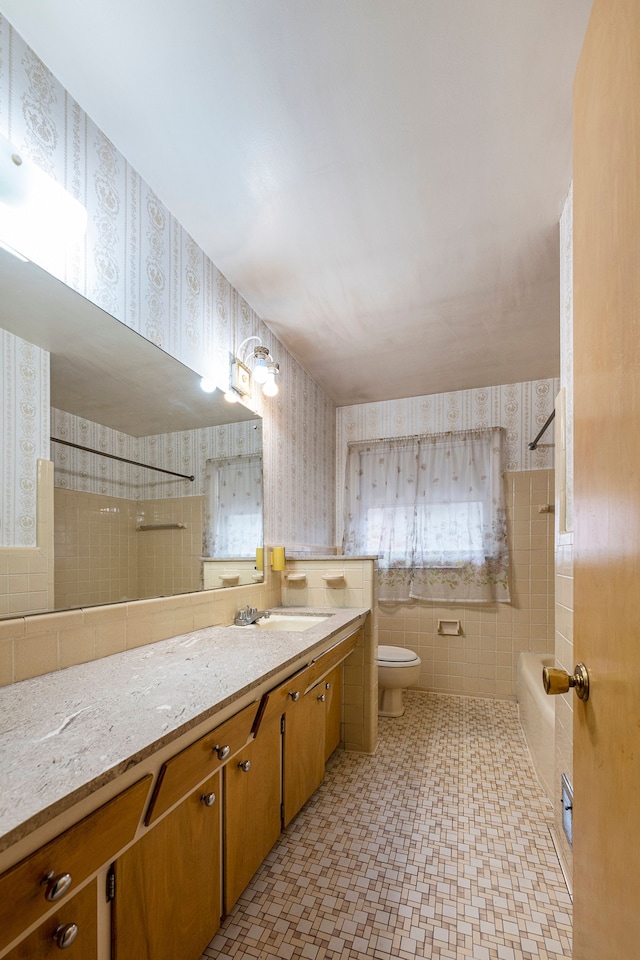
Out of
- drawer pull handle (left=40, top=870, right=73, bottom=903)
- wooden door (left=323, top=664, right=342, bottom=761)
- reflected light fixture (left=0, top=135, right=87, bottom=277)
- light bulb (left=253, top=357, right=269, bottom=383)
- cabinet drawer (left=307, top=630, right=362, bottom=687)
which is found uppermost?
reflected light fixture (left=0, top=135, right=87, bottom=277)

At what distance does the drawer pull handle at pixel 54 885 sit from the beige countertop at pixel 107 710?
0.10 metres

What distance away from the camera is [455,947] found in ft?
4.27

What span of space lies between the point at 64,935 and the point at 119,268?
1.77m

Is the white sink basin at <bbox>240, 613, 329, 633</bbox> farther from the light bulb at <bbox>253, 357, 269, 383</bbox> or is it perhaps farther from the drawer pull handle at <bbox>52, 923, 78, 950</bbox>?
the drawer pull handle at <bbox>52, 923, 78, 950</bbox>

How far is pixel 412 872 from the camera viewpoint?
160 centimetres

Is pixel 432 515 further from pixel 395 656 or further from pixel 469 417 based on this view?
pixel 395 656

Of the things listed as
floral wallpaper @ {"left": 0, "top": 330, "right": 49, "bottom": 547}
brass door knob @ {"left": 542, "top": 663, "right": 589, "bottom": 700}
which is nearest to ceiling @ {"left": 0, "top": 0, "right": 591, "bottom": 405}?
floral wallpaper @ {"left": 0, "top": 330, "right": 49, "bottom": 547}

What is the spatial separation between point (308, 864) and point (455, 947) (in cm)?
55

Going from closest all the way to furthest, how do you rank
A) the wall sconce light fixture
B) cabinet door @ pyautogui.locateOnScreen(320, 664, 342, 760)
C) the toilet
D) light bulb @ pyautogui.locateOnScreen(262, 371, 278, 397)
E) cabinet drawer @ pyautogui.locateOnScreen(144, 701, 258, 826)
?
cabinet drawer @ pyautogui.locateOnScreen(144, 701, 258, 826) → cabinet door @ pyautogui.locateOnScreen(320, 664, 342, 760) → the wall sconce light fixture → light bulb @ pyautogui.locateOnScreen(262, 371, 278, 397) → the toilet

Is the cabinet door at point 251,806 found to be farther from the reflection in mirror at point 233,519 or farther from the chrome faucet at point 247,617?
the reflection in mirror at point 233,519

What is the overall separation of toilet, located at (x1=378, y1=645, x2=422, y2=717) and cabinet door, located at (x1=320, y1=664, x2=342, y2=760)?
1.85 ft

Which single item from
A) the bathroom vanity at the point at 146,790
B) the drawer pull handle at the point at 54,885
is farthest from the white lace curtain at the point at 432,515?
the drawer pull handle at the point at 54,885

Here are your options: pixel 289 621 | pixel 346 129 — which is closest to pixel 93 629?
pixel 289 621

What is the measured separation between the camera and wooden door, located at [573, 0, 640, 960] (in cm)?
53
